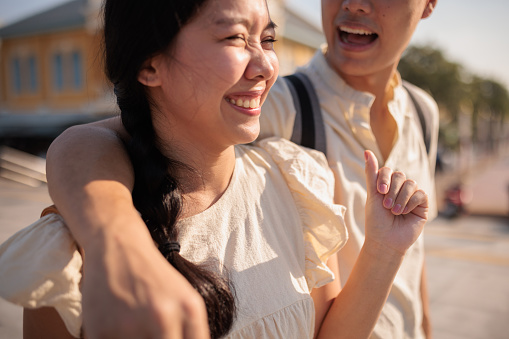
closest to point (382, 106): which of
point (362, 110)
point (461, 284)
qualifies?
point (362, 110)

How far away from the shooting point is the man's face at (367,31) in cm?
142

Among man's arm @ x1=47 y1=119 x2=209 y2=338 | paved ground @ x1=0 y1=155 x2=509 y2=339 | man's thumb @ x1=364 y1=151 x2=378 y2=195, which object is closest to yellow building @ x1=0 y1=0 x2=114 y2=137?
paved ground @ x1=0 y1=155 x2=509 y2=339

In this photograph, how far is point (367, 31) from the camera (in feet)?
4.76

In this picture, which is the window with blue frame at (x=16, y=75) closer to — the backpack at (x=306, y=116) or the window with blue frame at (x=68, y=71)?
the window with blue frame at (x=68, y=71)

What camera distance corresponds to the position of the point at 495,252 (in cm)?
480

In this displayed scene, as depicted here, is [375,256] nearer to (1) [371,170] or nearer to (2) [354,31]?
(1) [371,170]

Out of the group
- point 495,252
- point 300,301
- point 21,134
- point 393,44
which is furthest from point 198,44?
point 21,134

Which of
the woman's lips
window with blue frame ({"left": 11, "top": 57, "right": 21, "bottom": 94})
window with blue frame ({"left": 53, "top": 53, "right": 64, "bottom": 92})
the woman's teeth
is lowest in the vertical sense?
window with blue frame ({"left": 11, "top": 57, "right": 21, "bottom": 94})

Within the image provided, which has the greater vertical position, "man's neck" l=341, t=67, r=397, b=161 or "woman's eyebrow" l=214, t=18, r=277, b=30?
"woman's eyebrow" l=214, t=18, r=277, b=30

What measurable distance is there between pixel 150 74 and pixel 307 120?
62 cm

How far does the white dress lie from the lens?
790 mm

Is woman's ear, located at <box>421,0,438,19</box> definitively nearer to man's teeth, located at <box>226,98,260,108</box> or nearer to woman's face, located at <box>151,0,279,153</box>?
woman's face, located at <box>151,0,279,153</box>

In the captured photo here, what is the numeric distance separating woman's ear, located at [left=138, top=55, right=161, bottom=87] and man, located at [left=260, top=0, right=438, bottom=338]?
452mm

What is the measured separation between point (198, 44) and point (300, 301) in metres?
0.68
